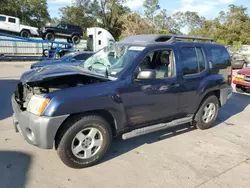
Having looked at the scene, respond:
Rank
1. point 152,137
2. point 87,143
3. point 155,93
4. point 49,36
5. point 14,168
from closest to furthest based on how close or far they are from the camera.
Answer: point 14,168 → point 87,143 → point 155,93 → point 152,137 → point 49,36

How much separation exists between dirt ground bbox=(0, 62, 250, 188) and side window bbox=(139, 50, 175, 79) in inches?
50.5

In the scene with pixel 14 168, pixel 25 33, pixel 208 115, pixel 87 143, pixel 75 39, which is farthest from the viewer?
pixel 75 39

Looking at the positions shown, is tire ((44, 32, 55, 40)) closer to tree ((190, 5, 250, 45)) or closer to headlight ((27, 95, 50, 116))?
headlight ((27, 95, 50, 116))

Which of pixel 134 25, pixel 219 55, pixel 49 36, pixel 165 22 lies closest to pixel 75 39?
pixel 49 36

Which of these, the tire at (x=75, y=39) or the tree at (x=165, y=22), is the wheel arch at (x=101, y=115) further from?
the tree at (x=165, y=22)

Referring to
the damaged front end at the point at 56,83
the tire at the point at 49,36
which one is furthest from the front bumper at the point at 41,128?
the tire at the point at 49,36

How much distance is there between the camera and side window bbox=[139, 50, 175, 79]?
12.9 ft

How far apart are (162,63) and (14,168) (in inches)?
115

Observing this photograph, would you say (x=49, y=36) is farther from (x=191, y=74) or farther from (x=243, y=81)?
(x=191, y=74)

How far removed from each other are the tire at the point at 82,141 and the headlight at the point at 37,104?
39cm

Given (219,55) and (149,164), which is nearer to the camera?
(149,164)

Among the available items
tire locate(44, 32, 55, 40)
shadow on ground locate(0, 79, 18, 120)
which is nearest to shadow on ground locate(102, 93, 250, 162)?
shadow on ground locate(0, 79, 18, 120)

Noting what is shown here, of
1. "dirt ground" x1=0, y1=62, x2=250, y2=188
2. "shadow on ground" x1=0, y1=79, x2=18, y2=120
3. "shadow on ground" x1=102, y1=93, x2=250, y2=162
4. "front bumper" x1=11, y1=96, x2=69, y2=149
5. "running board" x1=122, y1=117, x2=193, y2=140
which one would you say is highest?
"front bumper" x1=11, y1=96, x2=69, y2=149

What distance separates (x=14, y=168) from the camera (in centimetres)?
319
